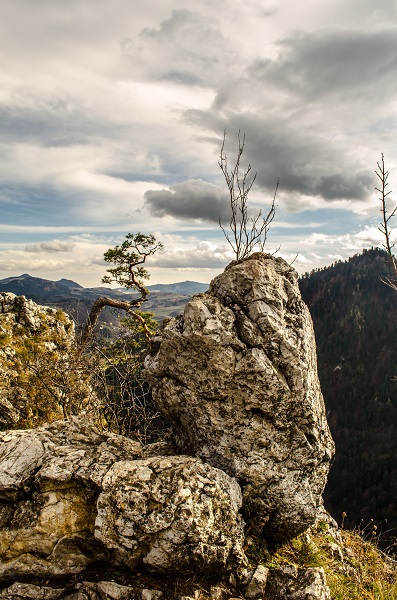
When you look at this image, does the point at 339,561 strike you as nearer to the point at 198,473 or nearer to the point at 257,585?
the point at 257,585

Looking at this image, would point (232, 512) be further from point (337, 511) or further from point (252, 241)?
point (337, 511)

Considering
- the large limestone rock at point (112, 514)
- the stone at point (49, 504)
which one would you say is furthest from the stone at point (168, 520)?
the stone at point (49, 504)

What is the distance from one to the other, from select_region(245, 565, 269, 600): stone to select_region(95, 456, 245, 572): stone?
0.36 meters

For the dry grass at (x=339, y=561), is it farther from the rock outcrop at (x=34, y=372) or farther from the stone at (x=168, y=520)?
the rock outcrop at (x=34, y=372)

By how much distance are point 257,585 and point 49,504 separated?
385 centimetres

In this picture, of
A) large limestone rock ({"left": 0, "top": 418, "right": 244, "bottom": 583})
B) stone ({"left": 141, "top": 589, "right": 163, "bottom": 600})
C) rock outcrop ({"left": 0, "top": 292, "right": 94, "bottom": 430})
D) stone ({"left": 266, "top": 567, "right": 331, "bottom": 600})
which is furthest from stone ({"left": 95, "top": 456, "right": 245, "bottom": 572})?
rock outcrop ({"left": 0, "top": 292, "right": 94, "bottom": 430})

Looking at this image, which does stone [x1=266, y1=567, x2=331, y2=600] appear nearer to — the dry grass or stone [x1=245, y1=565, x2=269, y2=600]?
stone [x1=245, y1=565, x2=269, y2=600]

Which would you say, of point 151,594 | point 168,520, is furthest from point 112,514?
point 151,594

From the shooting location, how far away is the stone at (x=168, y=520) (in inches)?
237

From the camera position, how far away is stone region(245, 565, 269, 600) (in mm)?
6031

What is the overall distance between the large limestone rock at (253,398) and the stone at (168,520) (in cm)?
97

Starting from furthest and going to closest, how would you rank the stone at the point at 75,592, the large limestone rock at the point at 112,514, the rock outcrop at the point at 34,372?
the rock outcrop at the point at 34,372, the large limestone rock at the point at 112,514, the stone at the point at 75,592

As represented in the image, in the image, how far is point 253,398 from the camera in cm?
751

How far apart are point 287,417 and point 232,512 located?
2.13m
